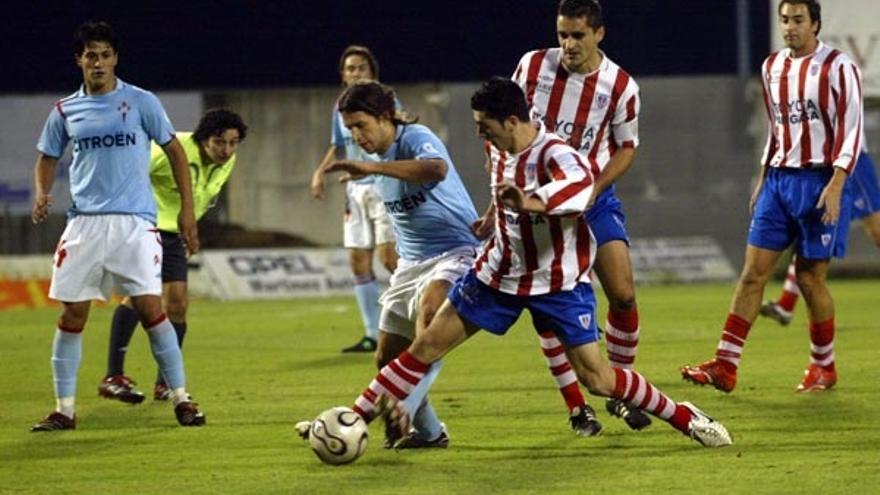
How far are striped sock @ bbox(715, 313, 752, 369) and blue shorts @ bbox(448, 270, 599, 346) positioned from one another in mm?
2517

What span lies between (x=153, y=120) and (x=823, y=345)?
A: 12.3 feet

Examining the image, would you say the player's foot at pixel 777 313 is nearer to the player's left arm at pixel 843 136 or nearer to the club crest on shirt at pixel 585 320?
the player's left arm at pixel 843 136

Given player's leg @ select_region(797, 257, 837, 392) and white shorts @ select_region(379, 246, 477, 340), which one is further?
player's leg @ select_region(797, 257, 837, 392)

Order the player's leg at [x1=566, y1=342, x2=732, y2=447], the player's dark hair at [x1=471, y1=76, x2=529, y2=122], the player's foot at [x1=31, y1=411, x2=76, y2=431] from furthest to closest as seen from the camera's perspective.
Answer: the player's foot at [x1=31, y1=411, x2=76, y2=431], the player's leg at [x1=566, y1=342, x2=732, y2=447], the player's dark hair at [x1=471, y1=76, x2=529, y2=122]

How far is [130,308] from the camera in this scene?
1216 centimetres

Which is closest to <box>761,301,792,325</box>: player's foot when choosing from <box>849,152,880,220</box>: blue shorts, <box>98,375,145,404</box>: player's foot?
<box>849,152,880,220</box>: blue shorts

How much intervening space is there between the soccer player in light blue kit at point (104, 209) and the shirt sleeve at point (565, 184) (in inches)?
101

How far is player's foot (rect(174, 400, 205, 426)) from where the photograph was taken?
10.4 meters

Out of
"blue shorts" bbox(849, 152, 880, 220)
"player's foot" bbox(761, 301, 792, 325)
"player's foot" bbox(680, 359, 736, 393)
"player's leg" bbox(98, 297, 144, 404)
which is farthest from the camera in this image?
"player's foot" bbox(761, 301, 792, 325)

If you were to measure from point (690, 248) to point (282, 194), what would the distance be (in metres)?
4.52

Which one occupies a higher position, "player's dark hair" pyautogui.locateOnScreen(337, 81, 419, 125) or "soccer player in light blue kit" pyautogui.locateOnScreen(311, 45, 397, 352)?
"player's dark hair" pyautogui.locateOnScreen(337, 81, 419, 125)

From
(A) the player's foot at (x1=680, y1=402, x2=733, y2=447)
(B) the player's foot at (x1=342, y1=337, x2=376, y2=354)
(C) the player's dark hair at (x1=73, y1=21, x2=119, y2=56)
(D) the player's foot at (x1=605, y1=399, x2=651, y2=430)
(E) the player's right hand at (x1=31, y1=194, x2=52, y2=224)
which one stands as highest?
(C) the player's dark hair at (x1=73, y1=21, x2=119, y2=56)

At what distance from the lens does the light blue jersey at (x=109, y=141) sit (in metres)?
10.4

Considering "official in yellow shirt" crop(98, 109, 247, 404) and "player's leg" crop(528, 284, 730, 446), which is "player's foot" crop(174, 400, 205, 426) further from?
"player's leg" crop(528, 284, 730, 446)
